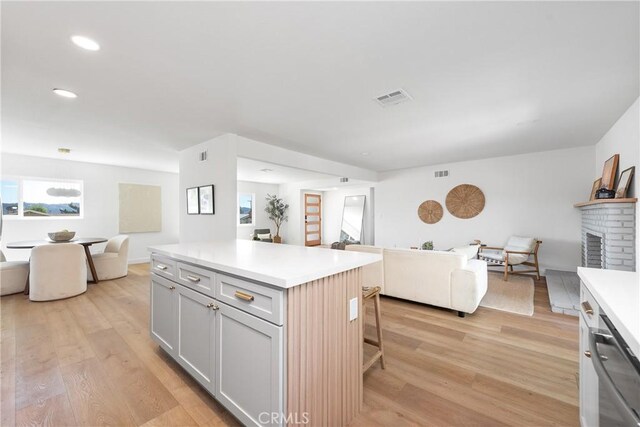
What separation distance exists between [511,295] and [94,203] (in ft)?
27.1

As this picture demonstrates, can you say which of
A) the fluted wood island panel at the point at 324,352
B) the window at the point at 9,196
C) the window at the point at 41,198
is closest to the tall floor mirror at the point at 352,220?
the window at the point at 41,198

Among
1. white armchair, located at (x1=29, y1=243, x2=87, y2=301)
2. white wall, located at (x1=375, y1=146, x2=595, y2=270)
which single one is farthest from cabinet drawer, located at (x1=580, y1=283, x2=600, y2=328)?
white armchair, located at (x1=29, y1=243, x2=87, y2=301)

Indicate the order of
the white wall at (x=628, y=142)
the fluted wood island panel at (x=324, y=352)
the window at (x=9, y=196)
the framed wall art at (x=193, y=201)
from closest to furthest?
1. the fluted wood island panel at (x=324, y=352)
2. the white wall at (x=628, y=142)
3. the framed wall art at (x=193, y=201)
4. the window at (x=9, y=196)

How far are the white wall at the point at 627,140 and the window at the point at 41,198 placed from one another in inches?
358

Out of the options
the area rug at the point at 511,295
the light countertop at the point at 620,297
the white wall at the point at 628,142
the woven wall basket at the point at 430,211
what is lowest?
the area rug at the point at 511,295

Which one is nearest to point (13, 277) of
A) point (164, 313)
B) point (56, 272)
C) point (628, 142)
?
point (56, 272)

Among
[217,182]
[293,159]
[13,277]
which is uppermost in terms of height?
[293,159]

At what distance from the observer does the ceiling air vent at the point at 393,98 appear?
8.46 feet

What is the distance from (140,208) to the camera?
639cm

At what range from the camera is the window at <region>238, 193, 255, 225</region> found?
340 inches

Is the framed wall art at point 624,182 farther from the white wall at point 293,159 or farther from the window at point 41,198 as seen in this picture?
the window at point 41,198

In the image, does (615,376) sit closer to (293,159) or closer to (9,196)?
(293,159)

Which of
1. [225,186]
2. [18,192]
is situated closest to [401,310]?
[225,186]

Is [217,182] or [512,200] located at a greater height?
[217,182]
